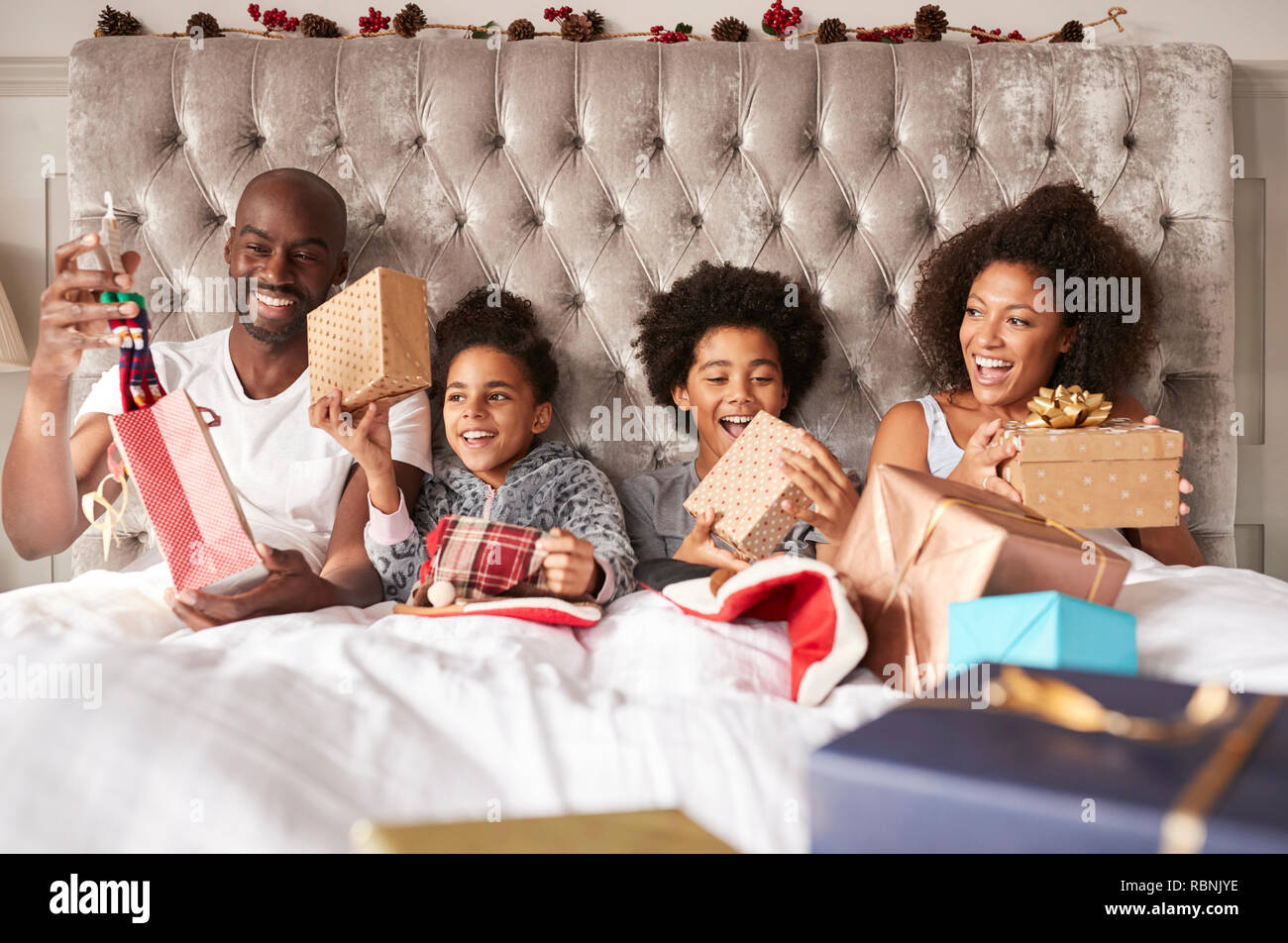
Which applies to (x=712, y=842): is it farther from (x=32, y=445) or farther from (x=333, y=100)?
(x=333, y=100)

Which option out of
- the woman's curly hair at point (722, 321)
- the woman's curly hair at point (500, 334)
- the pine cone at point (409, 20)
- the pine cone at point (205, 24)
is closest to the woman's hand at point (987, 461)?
the woman's curly hair at point (722, 321)

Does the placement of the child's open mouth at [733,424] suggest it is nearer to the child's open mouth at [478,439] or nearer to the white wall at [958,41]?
the child's open mouth at [478,439]

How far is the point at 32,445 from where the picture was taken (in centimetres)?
114

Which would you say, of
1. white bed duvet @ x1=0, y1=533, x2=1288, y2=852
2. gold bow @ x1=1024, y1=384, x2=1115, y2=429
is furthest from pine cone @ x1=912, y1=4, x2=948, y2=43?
white bed duvet @ x1=0, y1=533, x2=1288, y2=852

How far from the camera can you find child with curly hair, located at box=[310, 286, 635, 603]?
1.20 meters

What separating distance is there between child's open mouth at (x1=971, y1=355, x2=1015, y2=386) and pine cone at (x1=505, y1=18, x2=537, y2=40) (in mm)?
1114

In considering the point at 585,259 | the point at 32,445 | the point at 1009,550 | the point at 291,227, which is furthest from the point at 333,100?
the point at 1009,550

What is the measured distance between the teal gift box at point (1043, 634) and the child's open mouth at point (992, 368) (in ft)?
2.23

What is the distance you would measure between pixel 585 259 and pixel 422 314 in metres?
0.47

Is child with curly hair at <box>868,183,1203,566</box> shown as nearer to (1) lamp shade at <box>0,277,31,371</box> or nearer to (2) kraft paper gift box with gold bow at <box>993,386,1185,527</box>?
(2) kraft paper gift box with gold bow at <box>993,386,1185,527</box>

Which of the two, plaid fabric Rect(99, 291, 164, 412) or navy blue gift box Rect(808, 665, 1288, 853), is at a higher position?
plaid fabric Rect(99, 291, 164, 412)

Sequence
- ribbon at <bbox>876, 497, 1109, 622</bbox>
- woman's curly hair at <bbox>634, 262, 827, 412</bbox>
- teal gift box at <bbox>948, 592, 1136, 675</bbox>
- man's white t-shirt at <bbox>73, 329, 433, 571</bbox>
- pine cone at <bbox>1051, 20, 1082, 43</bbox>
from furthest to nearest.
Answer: pine cone at <bbox>1051, 20, 1082, 43</bbox>, woman's curly hair at <bbox>634, 262, 827, 412</bbox>, man's white t-shirt at <bbox>73, 329, 433, 571</bbox>, ribbon at <bbox>876, 497, 1109, 622</bbox>, teal gift box at <bbox>948, 592, 1136, 675</bbox>

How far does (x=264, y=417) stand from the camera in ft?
4.52

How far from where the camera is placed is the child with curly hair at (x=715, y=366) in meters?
1.40
